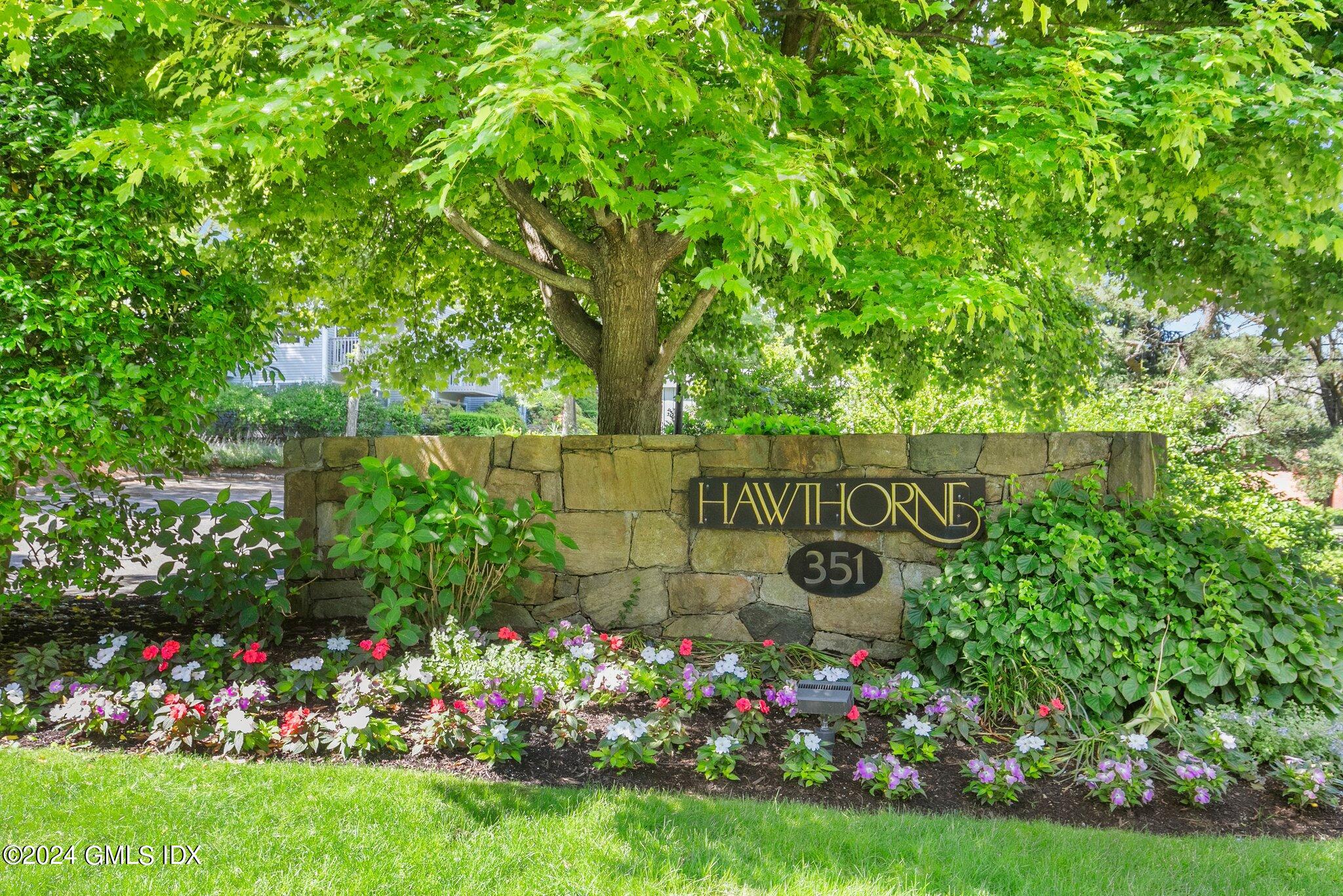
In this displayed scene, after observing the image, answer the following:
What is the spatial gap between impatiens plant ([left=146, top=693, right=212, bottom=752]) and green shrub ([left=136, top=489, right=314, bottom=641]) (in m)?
0.99

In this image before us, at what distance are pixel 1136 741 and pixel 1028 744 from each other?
0.43 m

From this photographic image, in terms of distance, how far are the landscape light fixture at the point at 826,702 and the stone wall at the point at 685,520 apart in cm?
111

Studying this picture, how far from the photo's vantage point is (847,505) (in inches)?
189

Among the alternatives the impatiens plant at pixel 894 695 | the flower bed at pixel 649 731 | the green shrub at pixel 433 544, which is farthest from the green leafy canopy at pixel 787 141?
the flower bed at pixel 649 731

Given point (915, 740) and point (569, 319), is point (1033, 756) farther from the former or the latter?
point (569, 319)

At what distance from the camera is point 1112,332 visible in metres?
17.5

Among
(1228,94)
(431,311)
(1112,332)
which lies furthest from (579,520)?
(1112,332)

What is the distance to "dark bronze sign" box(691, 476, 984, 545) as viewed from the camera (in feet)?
15.3

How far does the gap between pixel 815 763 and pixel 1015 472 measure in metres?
2.17

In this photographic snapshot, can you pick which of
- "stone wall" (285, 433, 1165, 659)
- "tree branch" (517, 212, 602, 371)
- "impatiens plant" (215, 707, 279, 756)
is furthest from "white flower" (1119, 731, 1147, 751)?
"tree branch" (517, 212, 602, 371)

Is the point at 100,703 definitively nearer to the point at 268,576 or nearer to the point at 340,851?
the point at 268,576

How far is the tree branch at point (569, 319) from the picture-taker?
19.8ft

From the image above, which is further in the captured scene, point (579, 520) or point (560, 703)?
point (579, 520)

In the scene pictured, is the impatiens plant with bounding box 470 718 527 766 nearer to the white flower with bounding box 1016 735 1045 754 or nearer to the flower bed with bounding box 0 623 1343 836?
the flower bed with bounding box 0 623 1343 836
